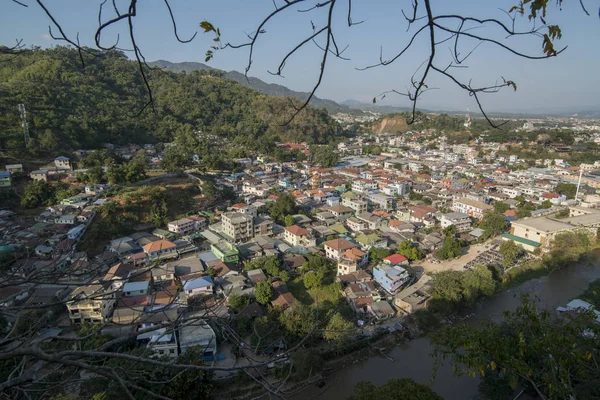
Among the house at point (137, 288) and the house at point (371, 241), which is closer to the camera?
the house at point (137, 288)

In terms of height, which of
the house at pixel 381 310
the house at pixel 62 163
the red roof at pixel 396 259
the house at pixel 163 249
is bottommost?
the house at pixel 381 310

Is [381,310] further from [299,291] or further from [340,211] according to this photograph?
[340,211]

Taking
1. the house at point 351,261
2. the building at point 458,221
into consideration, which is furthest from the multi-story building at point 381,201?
the house at point 351,261

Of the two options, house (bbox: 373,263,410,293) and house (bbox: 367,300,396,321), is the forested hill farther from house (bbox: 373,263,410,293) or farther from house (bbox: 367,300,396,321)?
house (bbox: 367,300,396,321)

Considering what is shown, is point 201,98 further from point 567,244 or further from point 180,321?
point 180,321

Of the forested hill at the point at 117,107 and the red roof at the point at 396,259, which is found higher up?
the forested hill at the point at 117,107

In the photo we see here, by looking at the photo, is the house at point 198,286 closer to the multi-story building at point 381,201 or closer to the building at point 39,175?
the multi-story building at point 381,201
